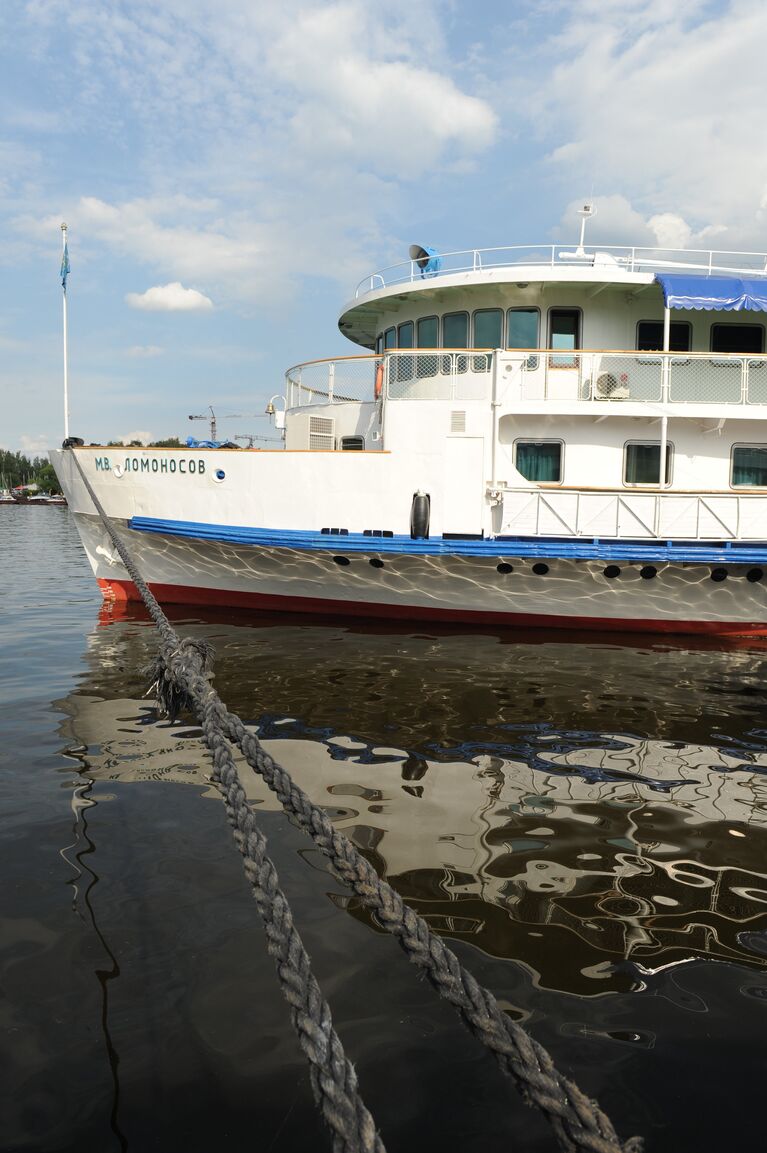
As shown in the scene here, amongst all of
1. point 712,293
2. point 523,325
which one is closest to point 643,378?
point 712,293

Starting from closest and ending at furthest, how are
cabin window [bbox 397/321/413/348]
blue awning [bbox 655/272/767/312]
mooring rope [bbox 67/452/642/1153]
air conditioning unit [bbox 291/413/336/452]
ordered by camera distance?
mooring rope [bbox 67/452/642/1153] → blue awning [bbox 655/272/767/312] → air conditioning unit [bbox 291/413/336/452] → cabin window [bbox 397/321/413/348]

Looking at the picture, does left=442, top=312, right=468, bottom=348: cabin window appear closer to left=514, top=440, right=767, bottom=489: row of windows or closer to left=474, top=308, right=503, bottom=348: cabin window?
left=474, top=308, right=503, bottom=348: cabin window

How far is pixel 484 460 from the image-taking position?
10.9 meters

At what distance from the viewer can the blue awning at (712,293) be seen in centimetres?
1045

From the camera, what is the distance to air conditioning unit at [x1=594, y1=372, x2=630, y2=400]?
431 inches

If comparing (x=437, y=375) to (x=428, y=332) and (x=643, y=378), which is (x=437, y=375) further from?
(x=643, y=378)

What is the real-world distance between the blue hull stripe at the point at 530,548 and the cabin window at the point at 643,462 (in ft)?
4.49

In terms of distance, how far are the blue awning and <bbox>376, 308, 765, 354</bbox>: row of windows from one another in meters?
1.21

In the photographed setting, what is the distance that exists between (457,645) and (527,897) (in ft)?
20.7

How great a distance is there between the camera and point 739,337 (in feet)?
39.2

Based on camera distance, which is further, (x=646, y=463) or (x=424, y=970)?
(x=646, y=463)

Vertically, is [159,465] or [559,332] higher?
[559,332]

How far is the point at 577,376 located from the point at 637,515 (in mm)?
A: 2311

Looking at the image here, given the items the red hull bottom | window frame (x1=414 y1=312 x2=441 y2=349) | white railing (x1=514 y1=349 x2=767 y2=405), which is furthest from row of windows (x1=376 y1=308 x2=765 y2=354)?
the red hull bottom
